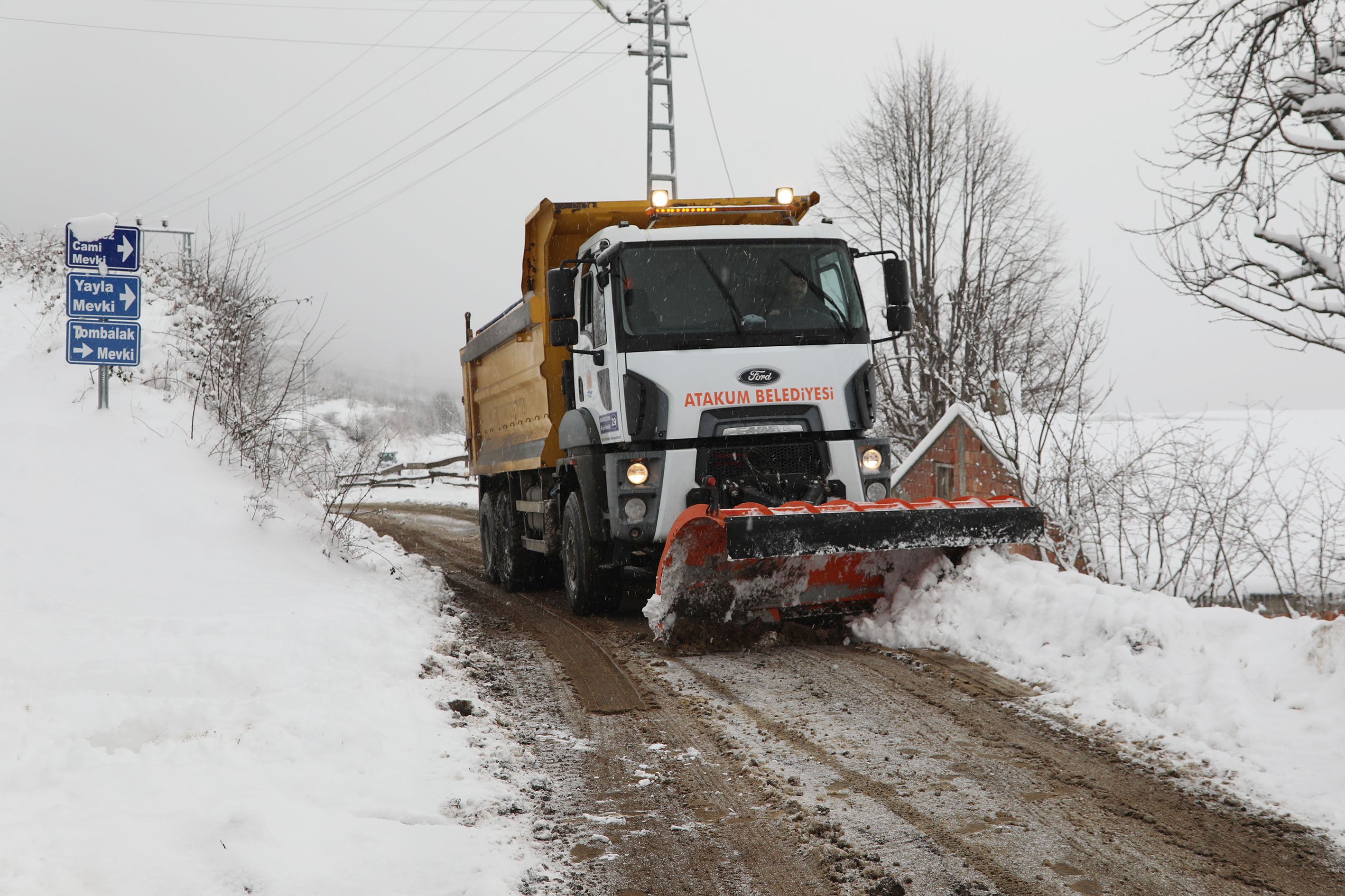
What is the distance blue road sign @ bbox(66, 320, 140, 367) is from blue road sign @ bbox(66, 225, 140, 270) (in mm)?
490

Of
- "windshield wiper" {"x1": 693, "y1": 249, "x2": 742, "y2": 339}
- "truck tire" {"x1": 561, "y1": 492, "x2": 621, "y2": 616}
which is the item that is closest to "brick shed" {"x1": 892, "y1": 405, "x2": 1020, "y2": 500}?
"truck tire" {"x1": 561, "y1": 492, "x2": 621, "y2": 616}

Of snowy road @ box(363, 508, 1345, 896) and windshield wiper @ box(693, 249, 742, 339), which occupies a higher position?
windshield wiper @ box(693, 249, 742, 339)

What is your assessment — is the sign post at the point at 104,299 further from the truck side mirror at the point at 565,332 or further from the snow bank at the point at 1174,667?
the snow bank at the point at 1174,667

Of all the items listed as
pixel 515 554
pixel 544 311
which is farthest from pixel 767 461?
pixel 515 554

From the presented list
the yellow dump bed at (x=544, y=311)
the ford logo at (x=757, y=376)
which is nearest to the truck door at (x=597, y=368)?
the yellow dump bed at (x=544, y=311)

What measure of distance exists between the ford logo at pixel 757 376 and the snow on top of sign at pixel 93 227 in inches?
222

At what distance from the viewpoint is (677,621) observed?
649cm

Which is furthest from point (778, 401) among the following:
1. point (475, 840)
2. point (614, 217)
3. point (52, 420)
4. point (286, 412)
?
point (52, 420)

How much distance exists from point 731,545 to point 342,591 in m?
3.18

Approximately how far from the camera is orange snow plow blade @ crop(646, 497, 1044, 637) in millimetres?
5828

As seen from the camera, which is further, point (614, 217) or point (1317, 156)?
point (1317, 156)

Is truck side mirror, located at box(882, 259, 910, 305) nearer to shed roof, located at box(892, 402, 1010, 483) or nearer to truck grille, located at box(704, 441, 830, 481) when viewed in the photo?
truck grille, located at box(704, 441, 830, 481)

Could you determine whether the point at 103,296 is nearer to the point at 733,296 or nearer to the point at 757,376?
the point at 733,296

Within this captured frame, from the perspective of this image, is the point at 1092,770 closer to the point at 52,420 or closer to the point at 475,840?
the point at 475,840
